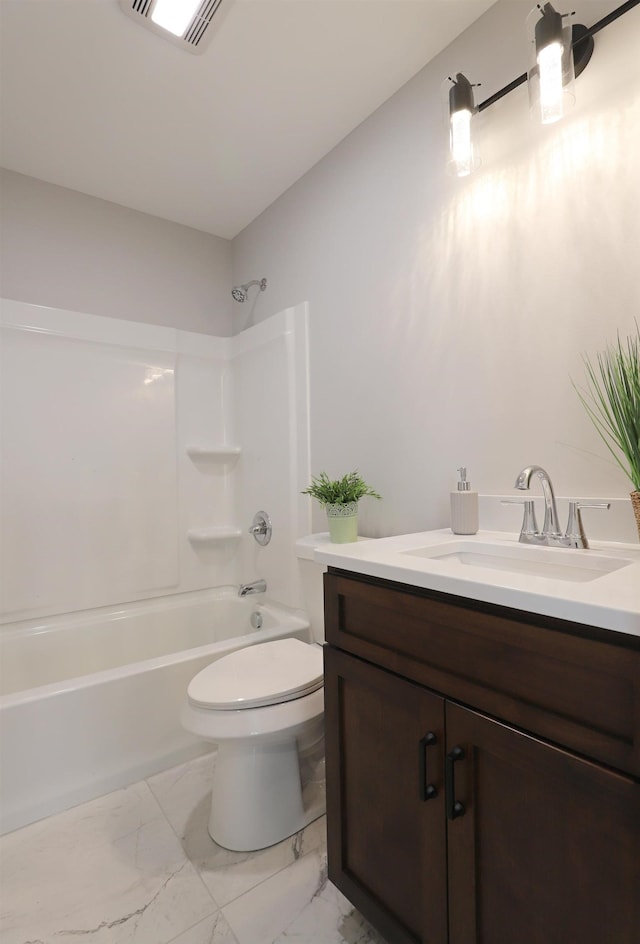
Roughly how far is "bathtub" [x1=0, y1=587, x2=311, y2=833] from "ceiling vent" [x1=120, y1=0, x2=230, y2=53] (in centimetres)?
202

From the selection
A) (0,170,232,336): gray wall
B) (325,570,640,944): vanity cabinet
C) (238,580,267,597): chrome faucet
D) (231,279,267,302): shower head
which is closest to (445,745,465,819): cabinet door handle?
(325,570,640,944): vanity cabinet

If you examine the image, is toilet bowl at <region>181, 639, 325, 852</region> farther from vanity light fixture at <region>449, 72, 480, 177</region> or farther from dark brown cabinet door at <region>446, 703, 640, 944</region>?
vanity light fixture at <region>449, 72, 480, 177</region>

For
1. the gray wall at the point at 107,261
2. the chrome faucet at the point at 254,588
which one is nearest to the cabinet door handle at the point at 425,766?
the chrome faucet at the point at 254,588

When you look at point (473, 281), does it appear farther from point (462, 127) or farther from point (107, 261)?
point (107, 261)

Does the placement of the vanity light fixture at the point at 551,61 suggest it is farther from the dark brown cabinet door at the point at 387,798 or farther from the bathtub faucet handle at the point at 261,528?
the bathtub faucet handle at the point at 261,528

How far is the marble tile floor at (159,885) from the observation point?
3.64ft

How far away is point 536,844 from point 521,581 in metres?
0.38

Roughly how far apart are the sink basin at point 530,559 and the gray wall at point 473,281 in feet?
0.60

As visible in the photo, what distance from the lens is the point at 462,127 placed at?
1.30 m

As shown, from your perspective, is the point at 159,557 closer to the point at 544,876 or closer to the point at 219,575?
the point at 219,575

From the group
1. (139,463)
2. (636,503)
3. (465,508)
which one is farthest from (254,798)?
(139,463)

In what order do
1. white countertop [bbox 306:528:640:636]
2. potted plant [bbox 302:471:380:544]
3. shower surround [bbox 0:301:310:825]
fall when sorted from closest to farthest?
white countertop [bbox 306:528:640:636] < potted plant [bbox 302:471:380:544] < shower surround [bbox 0:301:310:825]

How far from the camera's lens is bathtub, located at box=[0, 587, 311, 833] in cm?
149

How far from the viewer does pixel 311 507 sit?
207 cm
